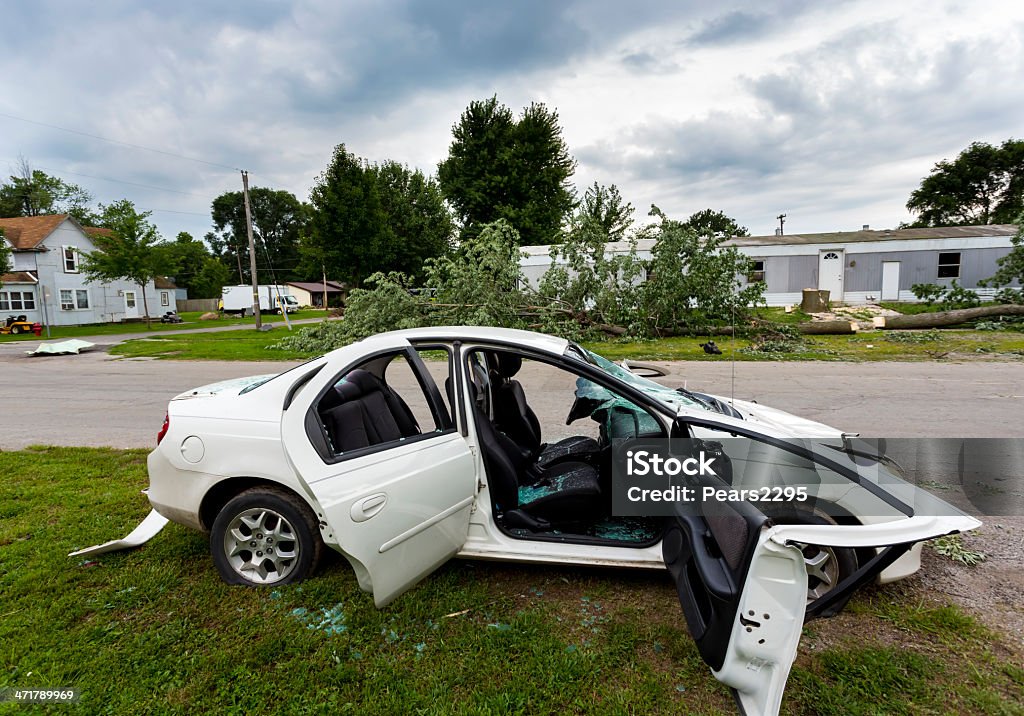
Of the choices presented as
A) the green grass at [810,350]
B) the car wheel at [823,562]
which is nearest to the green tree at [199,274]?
the green grass at [810,350]

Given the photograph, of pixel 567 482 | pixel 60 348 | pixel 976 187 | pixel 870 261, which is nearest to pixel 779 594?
pixel 567 482

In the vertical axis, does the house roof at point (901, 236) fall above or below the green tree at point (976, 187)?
below

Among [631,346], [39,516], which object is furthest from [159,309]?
[39,516]

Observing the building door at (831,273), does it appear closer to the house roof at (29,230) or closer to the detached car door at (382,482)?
the detached car door at (382,482)

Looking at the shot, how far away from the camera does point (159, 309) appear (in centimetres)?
4225

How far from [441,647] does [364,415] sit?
136cm

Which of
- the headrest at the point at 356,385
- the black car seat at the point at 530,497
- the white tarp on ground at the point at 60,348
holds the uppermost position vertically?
the headrest at the point at 356,385

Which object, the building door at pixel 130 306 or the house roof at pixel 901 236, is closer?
the house roof at pixel 901 236

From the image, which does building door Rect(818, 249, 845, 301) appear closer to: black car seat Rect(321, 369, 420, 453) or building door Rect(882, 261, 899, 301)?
building door Rect(882, 261, 899, 301)

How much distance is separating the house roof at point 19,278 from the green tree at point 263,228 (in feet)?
183

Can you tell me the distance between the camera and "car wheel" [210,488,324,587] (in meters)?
3.12

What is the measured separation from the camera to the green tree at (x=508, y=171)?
38.4 metres

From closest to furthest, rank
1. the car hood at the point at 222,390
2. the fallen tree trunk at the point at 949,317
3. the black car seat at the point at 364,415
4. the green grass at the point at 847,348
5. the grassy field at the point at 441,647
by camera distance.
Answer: the grassy field at the point at 441,647 → the black car seat at the point at 364,415 → the car hood at the point at 222,390 → the green grass at the point at 847,348 → the fallen tree trunk at the point at 949,317

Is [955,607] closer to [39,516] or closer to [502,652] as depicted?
[502,652]
